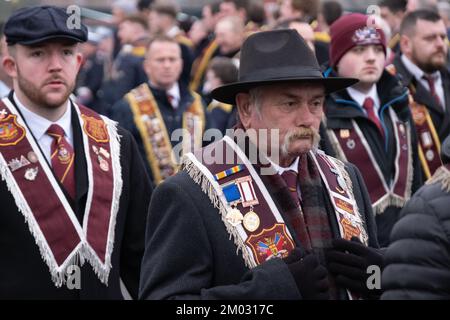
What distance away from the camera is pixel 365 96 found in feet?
30.2

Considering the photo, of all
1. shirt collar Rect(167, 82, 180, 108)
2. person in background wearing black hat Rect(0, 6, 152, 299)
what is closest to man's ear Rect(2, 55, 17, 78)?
person in background wearing black hat Rect(0, 6, 152, 299)

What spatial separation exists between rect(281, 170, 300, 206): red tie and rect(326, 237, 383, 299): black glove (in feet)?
1.02

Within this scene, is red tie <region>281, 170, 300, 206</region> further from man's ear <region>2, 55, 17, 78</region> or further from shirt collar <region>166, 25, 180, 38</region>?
shirt collar <region>166, 25, 180, 38</region>

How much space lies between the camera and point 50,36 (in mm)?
6777

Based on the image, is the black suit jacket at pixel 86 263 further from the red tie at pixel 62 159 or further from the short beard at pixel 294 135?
the short beard at pixel 294 135

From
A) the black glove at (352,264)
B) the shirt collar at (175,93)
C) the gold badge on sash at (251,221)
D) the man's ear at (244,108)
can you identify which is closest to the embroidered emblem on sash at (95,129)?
the man's ear at (244,108)

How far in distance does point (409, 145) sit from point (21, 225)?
374 centimetres

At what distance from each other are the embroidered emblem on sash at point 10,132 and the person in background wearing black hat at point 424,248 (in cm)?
267

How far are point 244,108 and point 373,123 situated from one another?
3.37m

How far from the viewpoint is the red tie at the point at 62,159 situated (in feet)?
22.2

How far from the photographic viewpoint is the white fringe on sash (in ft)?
18.1
